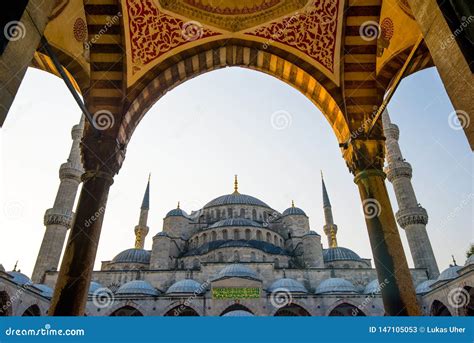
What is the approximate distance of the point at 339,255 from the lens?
31891mm

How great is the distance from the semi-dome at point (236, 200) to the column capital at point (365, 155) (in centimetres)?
3110

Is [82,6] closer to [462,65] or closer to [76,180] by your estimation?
[462,65]

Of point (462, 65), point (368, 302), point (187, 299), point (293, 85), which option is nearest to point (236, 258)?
point (187, 299)

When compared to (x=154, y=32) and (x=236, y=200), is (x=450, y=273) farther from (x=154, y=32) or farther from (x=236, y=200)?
(x=236, y=200)

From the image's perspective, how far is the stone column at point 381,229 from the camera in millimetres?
5098

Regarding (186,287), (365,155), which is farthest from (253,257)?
(365,155)

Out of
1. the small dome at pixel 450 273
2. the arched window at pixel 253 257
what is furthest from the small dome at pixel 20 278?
the small dome at pixel 450 273

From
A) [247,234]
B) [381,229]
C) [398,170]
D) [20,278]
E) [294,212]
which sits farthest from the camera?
[294,212]

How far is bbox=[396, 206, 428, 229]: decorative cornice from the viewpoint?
23.3 metres

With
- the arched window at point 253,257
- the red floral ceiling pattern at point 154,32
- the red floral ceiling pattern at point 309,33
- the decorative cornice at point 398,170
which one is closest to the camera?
the red floral ceiling pattern at point 154,32

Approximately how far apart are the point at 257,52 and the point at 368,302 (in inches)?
837

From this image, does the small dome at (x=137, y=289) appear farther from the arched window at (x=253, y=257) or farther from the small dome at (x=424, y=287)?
the small dome at (x=424, y=287)

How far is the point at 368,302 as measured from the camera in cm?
2264

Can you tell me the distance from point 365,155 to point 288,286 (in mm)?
19637
